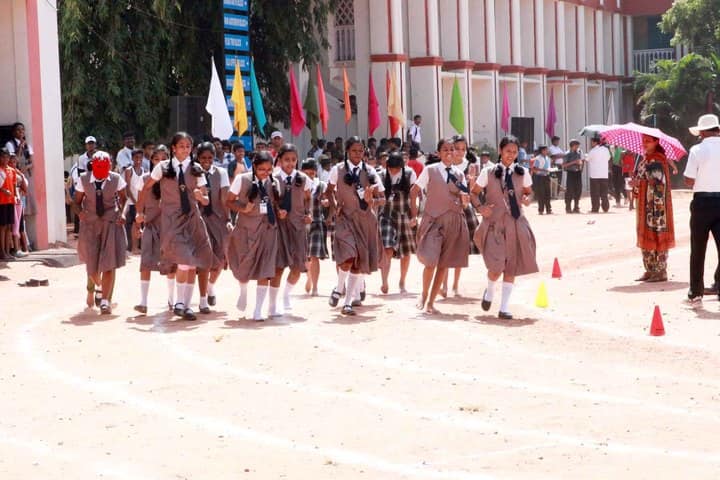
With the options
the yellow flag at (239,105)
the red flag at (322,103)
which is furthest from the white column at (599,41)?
the yellow flag at (239,105)

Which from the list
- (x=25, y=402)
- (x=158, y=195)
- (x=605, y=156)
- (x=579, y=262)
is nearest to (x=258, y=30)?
(x=605, y=156)

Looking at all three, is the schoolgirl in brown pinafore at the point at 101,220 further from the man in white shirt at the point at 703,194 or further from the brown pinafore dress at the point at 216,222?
the man in white shirt at the point at 703,194

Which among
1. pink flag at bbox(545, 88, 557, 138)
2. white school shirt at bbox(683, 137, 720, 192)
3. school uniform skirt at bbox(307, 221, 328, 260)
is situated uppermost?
pink flag at bbox(545, 88, 557, 138)

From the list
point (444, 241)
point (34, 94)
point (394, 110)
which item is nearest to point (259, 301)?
point (444, 241)

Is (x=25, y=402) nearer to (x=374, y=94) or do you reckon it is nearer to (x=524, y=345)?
(x=524, y=345)

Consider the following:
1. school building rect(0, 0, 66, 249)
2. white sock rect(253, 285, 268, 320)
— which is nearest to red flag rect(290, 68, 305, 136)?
school building rect(0, 0, 66, 249)

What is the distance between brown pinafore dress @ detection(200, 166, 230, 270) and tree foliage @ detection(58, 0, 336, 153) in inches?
536

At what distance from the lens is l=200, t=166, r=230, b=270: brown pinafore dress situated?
14.0 meters

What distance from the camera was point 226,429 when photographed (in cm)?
857

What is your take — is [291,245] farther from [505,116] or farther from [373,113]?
[505,116]

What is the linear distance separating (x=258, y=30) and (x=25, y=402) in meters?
21.6

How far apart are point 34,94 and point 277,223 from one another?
34.3 ft

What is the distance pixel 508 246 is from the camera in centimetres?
1334

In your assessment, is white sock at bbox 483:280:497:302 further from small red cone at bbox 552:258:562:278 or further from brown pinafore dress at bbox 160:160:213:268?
small red cone at bbox 552:258:562:278
